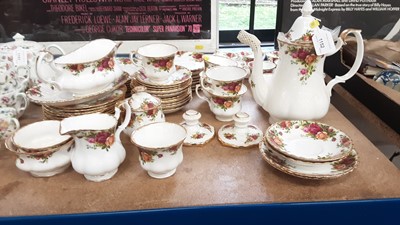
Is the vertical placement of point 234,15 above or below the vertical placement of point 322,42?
below

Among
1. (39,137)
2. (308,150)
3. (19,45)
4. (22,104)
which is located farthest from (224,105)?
(19,45)

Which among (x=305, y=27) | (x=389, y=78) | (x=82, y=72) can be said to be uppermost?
(x=305, y=27)

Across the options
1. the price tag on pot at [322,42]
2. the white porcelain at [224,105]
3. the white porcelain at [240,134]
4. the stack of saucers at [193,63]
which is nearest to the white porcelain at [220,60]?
the stack of saucers at [193,63]

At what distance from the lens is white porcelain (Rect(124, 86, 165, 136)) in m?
1.06

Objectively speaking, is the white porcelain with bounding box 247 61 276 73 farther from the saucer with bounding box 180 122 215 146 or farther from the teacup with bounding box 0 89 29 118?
the teacup with bounding box 0 89 29 118

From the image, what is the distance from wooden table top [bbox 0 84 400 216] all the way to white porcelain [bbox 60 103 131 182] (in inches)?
1.3

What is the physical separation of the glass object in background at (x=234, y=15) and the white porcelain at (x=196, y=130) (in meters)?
1.10

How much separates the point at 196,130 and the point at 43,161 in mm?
435

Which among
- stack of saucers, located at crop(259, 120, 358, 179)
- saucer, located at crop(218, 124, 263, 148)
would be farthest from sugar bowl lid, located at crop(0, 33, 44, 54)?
stack of saucers, located at crop(259, 120, 358, 179)

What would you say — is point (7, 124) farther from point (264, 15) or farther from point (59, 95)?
point (264, 15)

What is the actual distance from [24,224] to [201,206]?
0.38 m

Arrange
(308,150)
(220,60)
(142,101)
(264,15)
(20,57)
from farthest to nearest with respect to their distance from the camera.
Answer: (264,15), (220,60), (20,57), (142,101), (308,150)

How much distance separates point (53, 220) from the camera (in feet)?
2.71

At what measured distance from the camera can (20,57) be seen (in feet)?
4.34
